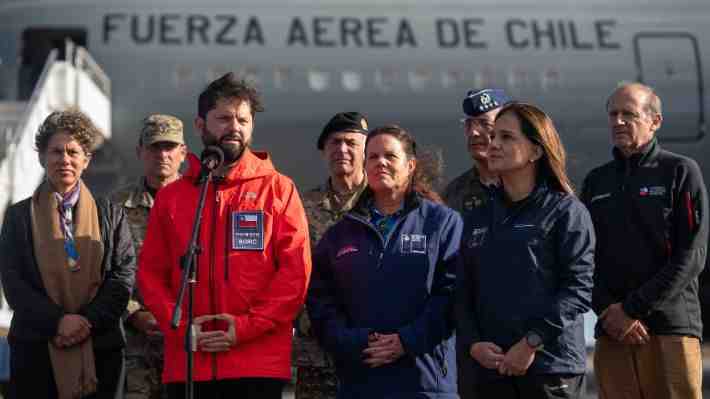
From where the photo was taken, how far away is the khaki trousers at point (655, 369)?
429cm

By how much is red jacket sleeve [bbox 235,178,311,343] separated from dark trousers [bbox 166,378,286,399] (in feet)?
0.52

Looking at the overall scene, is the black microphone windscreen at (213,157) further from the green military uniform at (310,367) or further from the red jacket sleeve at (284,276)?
the green military uniform at (310,367)

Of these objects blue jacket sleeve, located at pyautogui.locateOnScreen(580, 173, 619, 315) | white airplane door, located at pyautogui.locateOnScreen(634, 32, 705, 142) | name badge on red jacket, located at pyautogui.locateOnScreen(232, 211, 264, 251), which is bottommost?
blue jacket sleeve, located at pyautogui.locateOnScreen(580, 173, 619, 315)

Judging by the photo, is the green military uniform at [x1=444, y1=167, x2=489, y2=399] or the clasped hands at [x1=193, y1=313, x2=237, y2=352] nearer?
the clasped hands at [x1=193, y1=313, x2=237, y2=352]

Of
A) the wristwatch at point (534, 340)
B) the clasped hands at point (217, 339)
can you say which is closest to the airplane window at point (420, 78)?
the clasped hands at point (217, 339)

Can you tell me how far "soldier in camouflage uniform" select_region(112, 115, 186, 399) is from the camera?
4820mm

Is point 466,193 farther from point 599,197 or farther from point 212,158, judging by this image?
point 212,158

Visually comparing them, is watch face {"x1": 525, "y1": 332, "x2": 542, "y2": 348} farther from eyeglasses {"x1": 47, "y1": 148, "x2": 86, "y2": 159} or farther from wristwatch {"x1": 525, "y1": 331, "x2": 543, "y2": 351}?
eyeglasses {"x1": 47, "y1": 148, "x2": 86, "y2": 159}

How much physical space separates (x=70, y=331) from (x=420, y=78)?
28.5 feet

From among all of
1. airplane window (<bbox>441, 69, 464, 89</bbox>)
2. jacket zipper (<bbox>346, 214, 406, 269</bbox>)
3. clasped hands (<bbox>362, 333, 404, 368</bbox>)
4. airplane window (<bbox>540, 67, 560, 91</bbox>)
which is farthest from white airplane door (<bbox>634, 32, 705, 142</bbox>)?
clasped hands (<bbox>362, 333, 404, 368</bbox>)

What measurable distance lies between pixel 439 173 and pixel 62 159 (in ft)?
5.08

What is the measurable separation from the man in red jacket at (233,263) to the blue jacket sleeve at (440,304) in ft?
1.46

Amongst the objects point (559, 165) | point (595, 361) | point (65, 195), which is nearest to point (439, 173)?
point (559, 165)

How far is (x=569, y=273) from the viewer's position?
3695 mm
